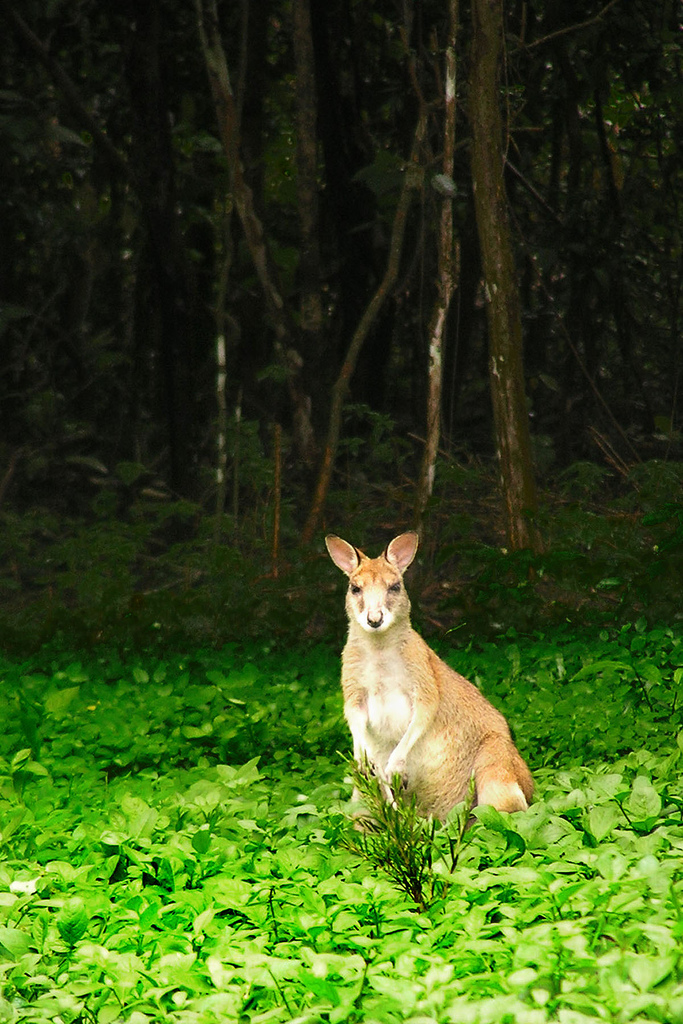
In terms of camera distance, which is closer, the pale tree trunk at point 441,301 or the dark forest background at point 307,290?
the pale tree trunk at point 441,301

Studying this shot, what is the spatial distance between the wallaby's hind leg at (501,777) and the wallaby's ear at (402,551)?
0.86 meters

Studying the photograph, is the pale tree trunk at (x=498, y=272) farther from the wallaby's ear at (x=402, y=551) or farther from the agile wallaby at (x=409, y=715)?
the agile wallaby at (x=409, y=715)

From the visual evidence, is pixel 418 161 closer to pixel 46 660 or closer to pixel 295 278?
pixel 295 278

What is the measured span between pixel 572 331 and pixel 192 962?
11.5m

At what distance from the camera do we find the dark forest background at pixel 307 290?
10742 mm

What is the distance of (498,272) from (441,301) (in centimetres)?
52

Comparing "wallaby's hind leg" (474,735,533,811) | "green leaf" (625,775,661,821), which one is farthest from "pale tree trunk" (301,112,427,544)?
"green leaf" (625,775,661,821)

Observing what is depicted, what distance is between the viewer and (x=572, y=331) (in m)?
14.0

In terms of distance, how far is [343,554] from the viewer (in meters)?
5.48

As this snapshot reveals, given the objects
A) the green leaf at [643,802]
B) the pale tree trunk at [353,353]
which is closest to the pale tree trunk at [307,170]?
the pale tree trunk at [353,353]

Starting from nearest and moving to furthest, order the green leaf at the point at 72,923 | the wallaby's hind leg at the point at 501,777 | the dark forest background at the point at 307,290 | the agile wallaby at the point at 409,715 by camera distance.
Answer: the green leaf at the point at 72,923
the wallaby's hind leg at the point at 501,777
the agile wallaby at the point at 409,715
the dark forest background at the point at 307,290

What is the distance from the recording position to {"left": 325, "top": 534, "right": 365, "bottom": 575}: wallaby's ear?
214 inches

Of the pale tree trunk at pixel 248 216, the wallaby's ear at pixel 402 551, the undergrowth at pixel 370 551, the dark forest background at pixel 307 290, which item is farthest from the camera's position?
the pale tree trunk at pixel 248 216

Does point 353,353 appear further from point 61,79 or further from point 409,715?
point 409,715
